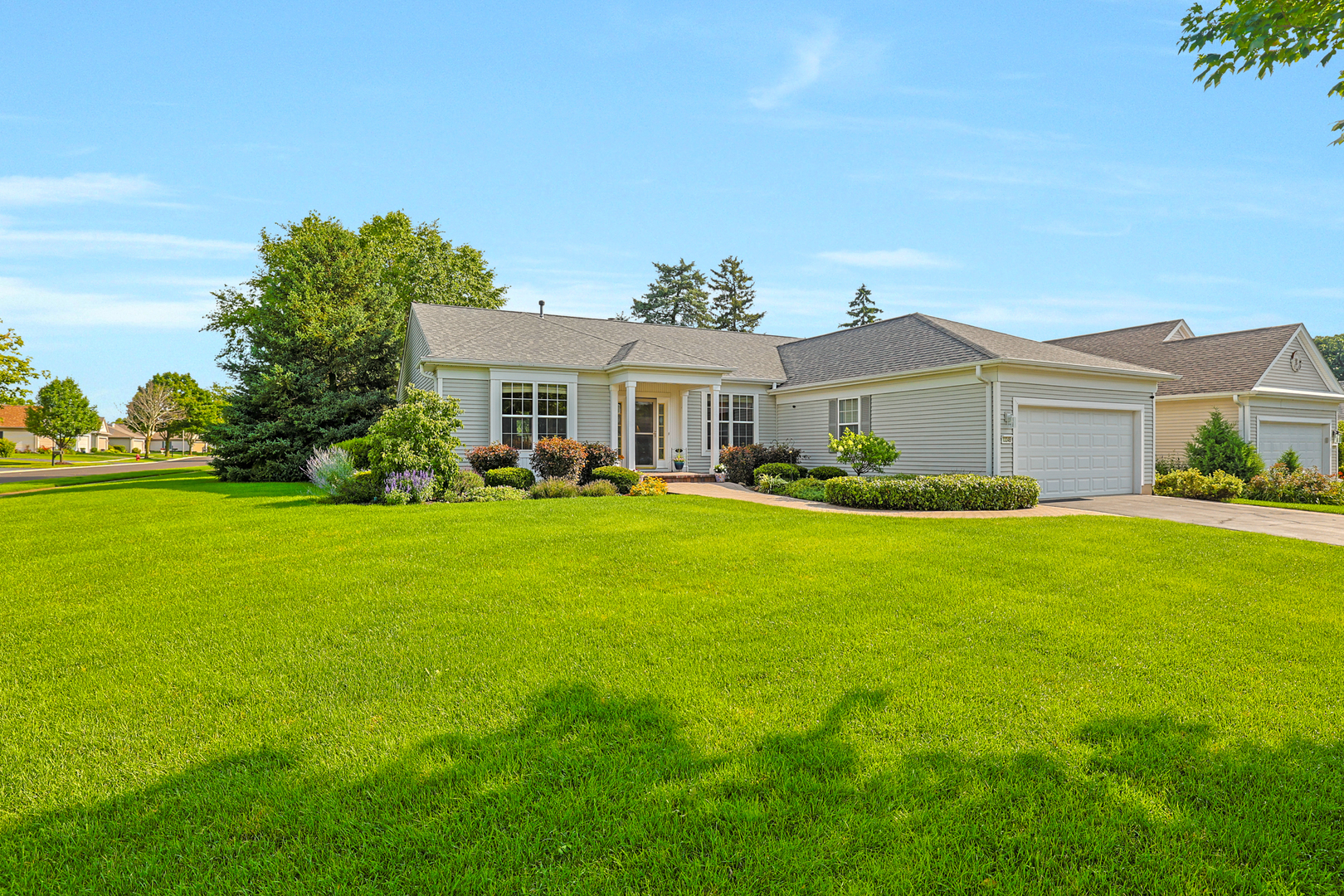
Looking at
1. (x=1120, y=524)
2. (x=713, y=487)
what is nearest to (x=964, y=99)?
(x=1120, y=524)

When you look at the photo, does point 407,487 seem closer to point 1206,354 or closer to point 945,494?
point 945,494

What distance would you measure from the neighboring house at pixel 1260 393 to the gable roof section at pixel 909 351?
2.44 metres

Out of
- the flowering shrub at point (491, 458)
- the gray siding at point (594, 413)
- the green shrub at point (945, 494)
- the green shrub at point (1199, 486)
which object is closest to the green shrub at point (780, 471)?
the gray siding at point (594, 413)

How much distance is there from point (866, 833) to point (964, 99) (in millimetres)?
12828

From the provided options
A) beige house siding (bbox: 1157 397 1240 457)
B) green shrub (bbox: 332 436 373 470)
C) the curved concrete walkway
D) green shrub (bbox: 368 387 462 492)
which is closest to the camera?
the curved concrete walkway

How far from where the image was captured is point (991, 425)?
47.4 ft

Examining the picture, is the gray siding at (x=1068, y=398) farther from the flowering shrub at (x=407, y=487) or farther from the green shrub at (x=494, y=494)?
the flowering shrub at (x=407, y=487)

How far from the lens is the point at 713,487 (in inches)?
677

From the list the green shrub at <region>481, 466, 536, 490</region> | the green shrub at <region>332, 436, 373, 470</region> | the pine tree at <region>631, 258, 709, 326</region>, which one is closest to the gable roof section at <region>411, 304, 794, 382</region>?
the green shrub at <region>332, 436, 373, 470</region>

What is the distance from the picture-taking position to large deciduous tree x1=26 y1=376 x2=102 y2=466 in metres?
49.0

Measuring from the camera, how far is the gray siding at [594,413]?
18906 mm

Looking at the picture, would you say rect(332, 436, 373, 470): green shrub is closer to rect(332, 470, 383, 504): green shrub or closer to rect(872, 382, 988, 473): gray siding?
rect(332, 470, 383, 504): green shrub

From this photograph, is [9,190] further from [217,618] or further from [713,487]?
[713,487]

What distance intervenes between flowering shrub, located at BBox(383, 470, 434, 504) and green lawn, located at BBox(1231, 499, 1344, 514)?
18073mm
